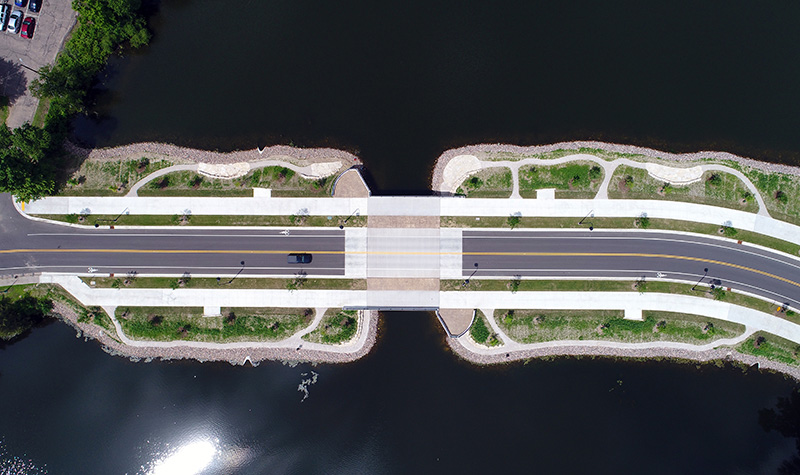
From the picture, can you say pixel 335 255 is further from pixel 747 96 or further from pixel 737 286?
pixel 747 96

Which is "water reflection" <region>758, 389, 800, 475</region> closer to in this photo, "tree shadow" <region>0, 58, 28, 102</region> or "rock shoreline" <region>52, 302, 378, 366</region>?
"rock shoreline" <region>52, 302, 378, 366</region>

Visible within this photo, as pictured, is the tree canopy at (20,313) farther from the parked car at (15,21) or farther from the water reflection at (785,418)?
the water reflection at (785,418)

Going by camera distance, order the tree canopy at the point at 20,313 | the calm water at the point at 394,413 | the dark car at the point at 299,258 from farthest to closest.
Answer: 1. the calm water at the point at 394,413
2. the dark car at the point at 299,258
3. the tree canopy at the point at 20,313

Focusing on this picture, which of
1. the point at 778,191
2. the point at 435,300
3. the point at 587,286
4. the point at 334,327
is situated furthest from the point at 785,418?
the point at 334,327

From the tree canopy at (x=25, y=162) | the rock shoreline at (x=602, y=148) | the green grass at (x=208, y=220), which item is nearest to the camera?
A: the tree canopy at (x=25, y=162)

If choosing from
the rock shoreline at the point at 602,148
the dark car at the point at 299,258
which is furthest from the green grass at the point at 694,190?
the dark car at the point at 299,258

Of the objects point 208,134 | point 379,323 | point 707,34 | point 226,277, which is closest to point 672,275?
point 707,34

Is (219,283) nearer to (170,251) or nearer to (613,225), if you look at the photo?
A: (170,251)
